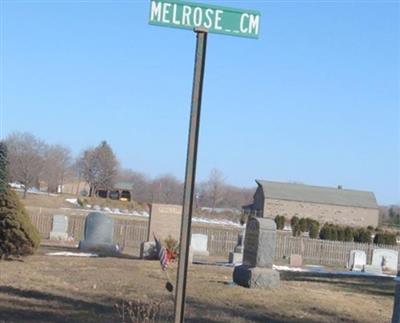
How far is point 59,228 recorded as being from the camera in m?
38.5

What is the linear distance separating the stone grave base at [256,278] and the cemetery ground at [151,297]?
10.0 inches

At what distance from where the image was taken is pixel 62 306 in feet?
34.7

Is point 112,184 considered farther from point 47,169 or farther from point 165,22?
point 165,22

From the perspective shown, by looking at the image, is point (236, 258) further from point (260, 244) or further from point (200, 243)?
point (260, 244)

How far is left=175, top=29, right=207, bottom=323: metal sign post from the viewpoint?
5.41 metres

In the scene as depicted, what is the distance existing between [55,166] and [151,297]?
3671 inches

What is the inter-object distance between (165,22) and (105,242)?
23051mm

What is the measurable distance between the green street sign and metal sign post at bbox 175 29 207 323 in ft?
0.32

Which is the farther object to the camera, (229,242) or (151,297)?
(229,242)

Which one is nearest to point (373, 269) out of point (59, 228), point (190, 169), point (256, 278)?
point (59, 228)

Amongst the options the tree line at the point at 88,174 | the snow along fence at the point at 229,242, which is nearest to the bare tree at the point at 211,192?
the tree line at the point at 88,174

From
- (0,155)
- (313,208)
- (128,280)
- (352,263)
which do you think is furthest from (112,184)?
(128,280)

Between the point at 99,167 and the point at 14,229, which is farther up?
the point at 99,167

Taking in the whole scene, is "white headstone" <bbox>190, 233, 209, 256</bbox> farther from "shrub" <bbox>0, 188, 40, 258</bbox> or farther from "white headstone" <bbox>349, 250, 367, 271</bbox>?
"shrub" <bbox>0, 188, 40, 258</bbox>
